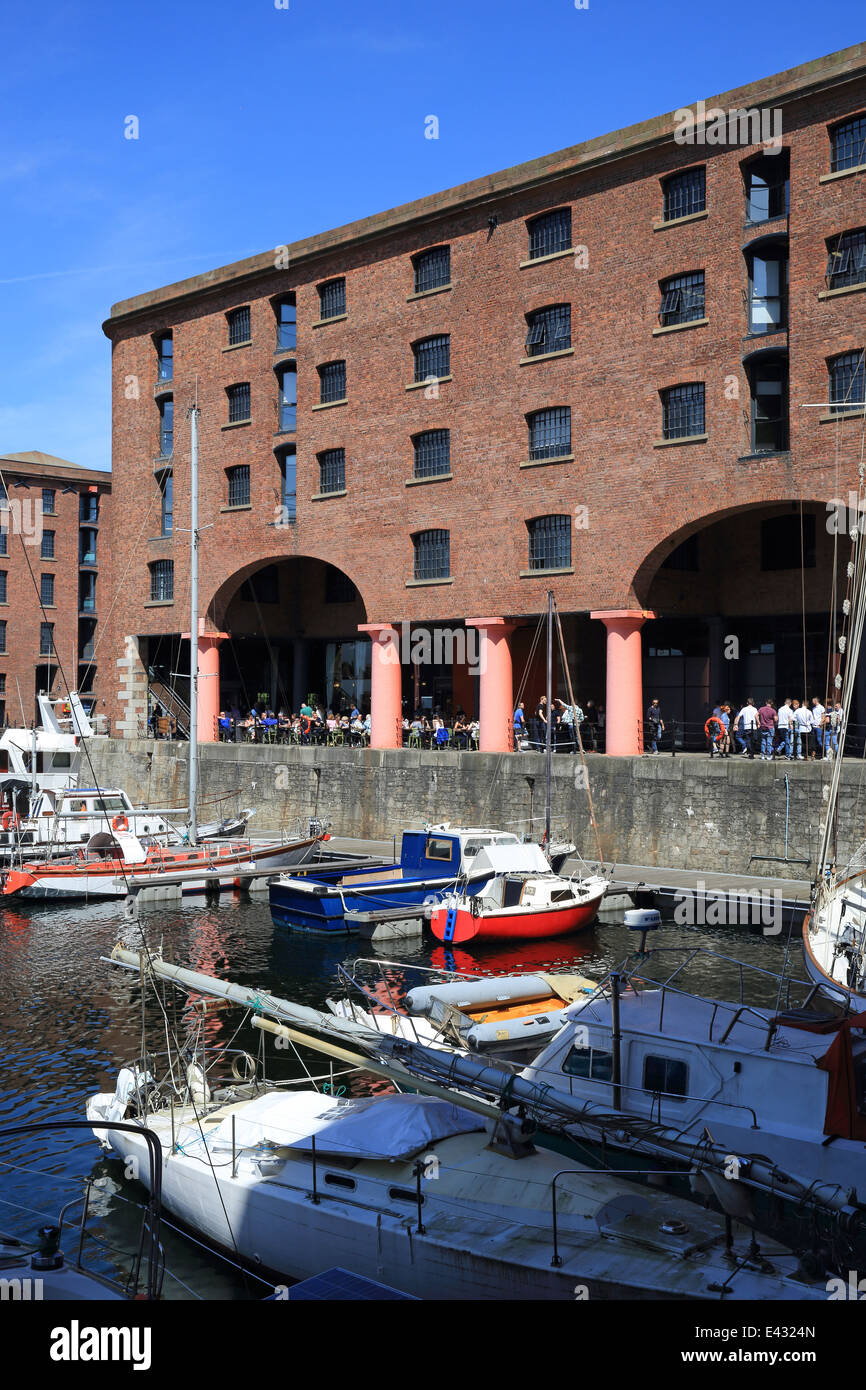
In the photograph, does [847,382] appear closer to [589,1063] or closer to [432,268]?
[432,268]

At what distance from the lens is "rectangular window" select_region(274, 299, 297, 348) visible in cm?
4394

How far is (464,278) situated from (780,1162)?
31.4 meters

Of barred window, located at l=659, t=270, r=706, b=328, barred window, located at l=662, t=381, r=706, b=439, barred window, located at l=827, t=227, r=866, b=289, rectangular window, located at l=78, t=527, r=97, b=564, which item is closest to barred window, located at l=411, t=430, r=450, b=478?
barred window, located at l=662, t=381, r=706, b=439

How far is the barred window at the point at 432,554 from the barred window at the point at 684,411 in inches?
330

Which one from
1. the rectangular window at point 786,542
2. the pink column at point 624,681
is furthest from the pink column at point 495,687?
the rectangular window at point 786,542

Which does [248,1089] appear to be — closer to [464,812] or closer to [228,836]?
[464,812]

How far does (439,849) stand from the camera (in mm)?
29984

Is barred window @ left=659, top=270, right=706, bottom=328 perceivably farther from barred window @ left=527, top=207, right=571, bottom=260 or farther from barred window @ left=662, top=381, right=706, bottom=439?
barred window @ left=527, top=207, right=571, bottom=260

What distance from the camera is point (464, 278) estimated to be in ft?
124

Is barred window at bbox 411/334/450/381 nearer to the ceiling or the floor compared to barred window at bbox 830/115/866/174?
nearer to the floor

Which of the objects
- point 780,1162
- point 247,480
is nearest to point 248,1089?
point 780,1162

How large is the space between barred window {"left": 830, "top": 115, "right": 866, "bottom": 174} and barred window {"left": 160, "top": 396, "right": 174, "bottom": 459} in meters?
27.1

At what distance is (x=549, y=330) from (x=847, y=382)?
384 inches

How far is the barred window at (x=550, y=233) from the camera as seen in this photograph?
35.5 metres
